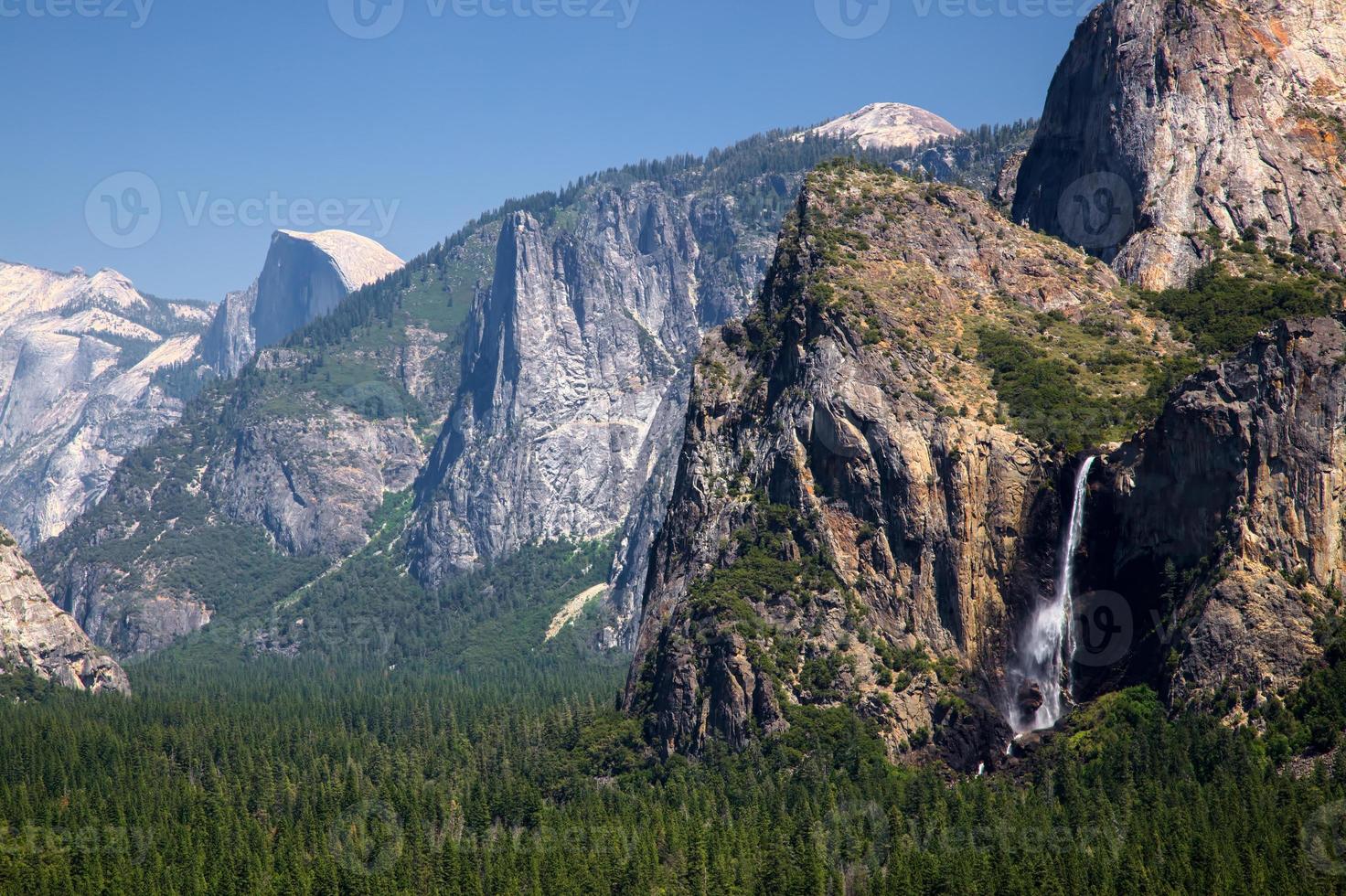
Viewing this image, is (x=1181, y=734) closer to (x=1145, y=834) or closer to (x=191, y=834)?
(x=1145, y=834)

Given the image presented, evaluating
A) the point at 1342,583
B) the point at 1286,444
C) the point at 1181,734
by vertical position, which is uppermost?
the point at 1286,444

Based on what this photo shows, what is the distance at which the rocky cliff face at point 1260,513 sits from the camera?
590ft

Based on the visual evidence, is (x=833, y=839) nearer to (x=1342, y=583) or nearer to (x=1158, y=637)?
(x=1158, y=637)

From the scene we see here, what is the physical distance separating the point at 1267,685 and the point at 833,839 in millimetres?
46321

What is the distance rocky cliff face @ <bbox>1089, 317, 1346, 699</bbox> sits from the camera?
180 meters

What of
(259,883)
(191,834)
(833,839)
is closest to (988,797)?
(833,839)

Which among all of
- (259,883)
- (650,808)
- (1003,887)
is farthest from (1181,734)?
(259,883)

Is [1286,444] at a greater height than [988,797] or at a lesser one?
greater

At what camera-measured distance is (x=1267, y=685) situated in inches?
6988

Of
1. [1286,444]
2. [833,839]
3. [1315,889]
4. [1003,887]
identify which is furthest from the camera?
[1286,444]

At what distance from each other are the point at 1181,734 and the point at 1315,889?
1394 inches

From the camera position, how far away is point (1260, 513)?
18388 centimetres

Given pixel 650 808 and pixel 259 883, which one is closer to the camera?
pixel 259 883

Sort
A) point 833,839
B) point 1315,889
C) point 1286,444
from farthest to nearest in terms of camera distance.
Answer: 1. point 1286,444
2. point 833,839
3. point 1315,889
